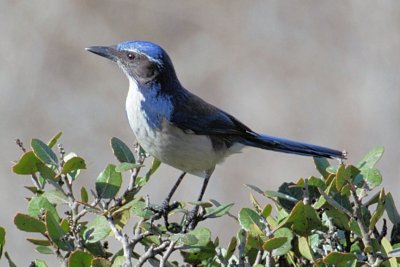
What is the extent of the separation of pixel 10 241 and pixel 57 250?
6241mm

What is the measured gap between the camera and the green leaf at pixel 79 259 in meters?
2.63

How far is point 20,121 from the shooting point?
1017cm

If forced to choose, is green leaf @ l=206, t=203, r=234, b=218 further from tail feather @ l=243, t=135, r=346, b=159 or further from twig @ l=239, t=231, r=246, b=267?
tail feather @ l=243, t=135, r=346, b=159

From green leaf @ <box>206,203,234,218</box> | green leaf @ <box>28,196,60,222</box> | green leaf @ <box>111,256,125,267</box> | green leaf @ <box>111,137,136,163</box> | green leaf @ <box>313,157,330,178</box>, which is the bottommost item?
green leaf @ <box>111,256,125,267</box>

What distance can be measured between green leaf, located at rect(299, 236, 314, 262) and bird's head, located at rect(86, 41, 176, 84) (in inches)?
93.0

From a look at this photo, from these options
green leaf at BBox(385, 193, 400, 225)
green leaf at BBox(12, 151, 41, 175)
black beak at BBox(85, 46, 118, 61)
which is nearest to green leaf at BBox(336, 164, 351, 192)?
green leaf at BBox(385, 193, 400, 225)

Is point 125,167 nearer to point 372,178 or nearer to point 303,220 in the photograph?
point 303,220

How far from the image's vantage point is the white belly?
15.0 ft

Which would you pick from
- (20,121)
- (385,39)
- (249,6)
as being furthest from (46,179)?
(249,6)

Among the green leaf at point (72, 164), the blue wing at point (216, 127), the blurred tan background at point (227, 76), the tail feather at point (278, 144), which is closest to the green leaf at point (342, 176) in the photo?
the green leaf at point (72, 164)

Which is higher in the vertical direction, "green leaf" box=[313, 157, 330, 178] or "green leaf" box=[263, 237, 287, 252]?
"green leaf" box=[313, 157, 330, 178]

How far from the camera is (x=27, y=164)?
300 cm

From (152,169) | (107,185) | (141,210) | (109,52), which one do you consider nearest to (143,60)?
(109,52)

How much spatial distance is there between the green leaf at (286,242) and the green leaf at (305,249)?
0.10 ft
